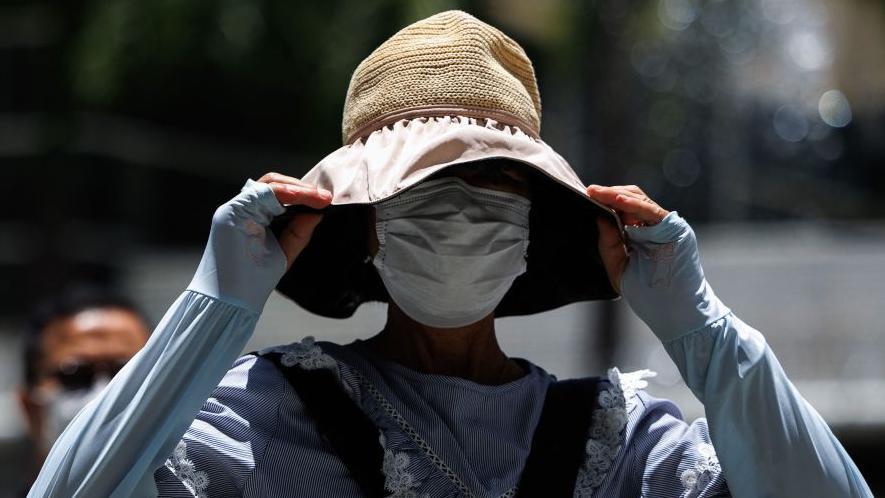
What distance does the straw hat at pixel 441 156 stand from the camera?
8.37 ft

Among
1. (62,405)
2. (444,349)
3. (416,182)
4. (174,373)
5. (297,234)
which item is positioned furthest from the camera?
(62,405)

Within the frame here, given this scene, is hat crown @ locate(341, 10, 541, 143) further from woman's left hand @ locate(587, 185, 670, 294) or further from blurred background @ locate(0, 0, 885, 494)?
blurred background @ locate(0, 0, 885, 494)

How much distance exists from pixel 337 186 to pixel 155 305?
27.4ft

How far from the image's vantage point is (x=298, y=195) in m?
2.49

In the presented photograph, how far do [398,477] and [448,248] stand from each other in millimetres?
378

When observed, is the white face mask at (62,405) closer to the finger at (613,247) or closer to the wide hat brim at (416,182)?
the wide hat brim at (416,182)

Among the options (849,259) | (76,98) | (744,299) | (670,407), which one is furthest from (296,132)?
(670,407)

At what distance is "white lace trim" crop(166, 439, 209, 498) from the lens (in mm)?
2447

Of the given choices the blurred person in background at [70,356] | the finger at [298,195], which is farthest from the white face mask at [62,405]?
the finger at [298,195]

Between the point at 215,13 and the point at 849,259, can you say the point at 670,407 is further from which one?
the point at 849,259

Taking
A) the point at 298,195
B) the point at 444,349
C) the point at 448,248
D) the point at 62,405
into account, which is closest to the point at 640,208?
the point at 448,248

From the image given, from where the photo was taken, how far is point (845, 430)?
31.5 feet

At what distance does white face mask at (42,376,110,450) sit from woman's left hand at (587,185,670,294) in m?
1.54

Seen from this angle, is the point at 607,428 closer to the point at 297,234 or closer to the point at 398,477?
the point at 398,477
